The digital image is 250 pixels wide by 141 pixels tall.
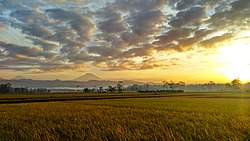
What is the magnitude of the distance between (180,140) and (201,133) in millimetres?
1375

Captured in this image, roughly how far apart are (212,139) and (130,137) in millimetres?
2801

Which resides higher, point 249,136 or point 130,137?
point 249,136

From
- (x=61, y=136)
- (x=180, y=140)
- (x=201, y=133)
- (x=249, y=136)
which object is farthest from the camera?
(x=61, y=136)

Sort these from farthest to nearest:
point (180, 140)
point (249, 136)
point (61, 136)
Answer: point (61, 136) → point (180, 140) → point (249, 136)

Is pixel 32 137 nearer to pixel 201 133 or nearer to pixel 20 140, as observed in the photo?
pixel 20 140

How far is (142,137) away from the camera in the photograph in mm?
9375

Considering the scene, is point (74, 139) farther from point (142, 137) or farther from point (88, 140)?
point (142, 137)

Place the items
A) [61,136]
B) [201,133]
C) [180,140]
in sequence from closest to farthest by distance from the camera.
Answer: [180,140] → [201,133] → [61,136]

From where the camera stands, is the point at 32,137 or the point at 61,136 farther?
the point at 61,136

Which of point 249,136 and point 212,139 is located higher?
point 249,136

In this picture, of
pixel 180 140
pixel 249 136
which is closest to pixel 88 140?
pixel 180 140

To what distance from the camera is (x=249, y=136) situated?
404 centimetres

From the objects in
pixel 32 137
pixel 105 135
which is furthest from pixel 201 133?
pixel 32 137

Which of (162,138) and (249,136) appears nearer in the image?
(249,136)
